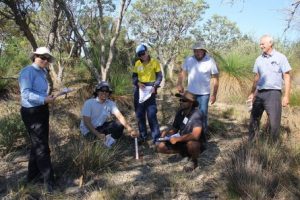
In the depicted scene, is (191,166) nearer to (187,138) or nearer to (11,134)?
(187,138)

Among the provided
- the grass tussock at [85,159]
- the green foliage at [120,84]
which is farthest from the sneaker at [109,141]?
the green foliage at [120,84]

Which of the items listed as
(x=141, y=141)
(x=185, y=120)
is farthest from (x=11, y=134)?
(x=185, y=120)

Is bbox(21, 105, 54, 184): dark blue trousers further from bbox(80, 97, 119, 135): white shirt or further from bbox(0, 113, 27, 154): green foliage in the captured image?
bbox(0, 113, 27, 154): green foliage

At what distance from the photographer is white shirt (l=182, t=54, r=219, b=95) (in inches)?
247

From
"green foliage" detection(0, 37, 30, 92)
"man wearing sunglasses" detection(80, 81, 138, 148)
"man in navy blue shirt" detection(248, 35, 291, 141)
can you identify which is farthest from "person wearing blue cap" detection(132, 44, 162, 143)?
"green foliage" detection(0, 37, 30, 92)

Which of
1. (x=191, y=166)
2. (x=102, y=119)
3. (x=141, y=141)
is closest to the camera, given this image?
(x=191, y=166)

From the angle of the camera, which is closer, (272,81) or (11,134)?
(272,81)

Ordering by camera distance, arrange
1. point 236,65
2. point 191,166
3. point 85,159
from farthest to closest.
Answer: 1. point 236,65
2. point 191,166
3. point 85,159

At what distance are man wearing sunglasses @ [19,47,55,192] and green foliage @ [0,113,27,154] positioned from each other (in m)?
1.63

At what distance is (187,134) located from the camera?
5605 millimetres

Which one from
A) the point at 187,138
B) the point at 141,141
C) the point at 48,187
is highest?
the point at 187,138

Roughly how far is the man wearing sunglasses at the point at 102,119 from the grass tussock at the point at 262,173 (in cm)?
162

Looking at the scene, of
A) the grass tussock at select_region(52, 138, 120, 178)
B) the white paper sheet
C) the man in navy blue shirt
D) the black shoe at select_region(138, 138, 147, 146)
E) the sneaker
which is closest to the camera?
the grass tussock at select_region(52, 138, 120, 178)

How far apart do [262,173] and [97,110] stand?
258 cm
